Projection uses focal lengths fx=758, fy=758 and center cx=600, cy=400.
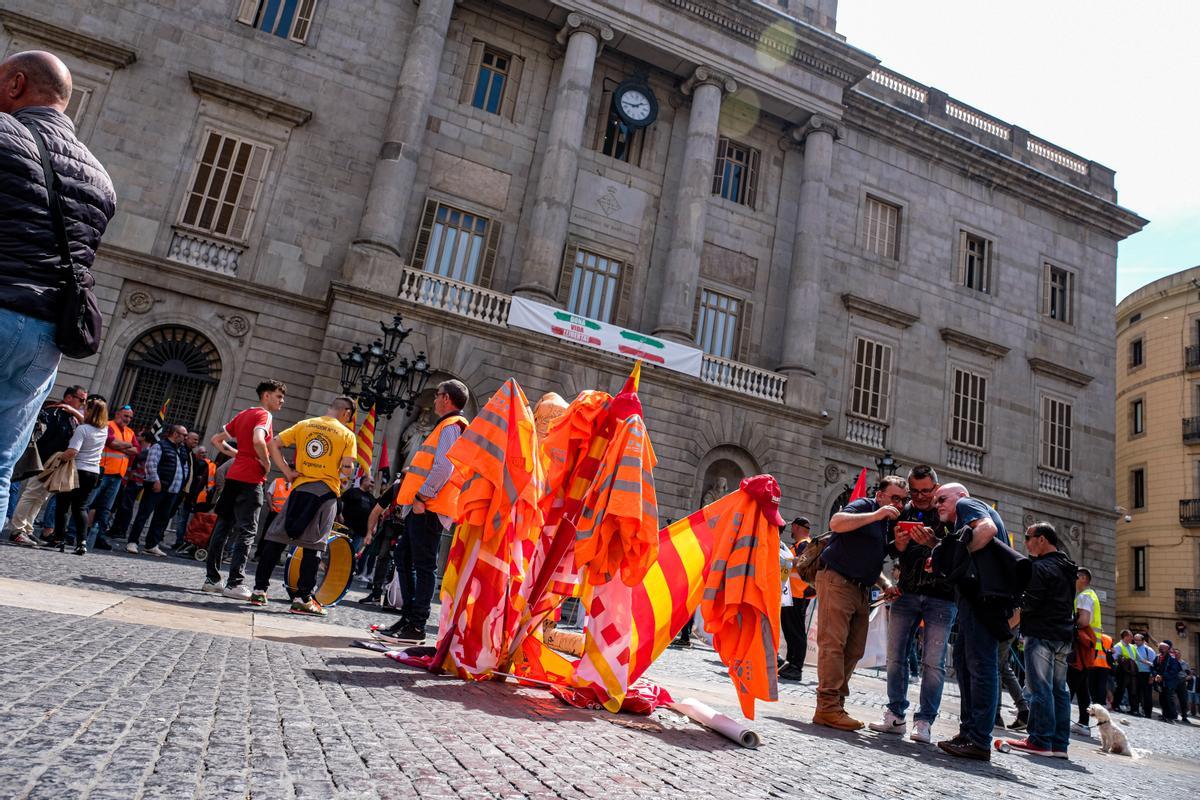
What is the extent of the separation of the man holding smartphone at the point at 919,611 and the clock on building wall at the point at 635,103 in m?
16.1

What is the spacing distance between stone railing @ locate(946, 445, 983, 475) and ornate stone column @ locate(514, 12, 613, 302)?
1254 cm

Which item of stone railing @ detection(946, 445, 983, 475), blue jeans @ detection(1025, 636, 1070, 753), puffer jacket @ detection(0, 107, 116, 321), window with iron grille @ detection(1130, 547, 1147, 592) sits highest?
stone railing @ detection(946, 445, 983, 475)

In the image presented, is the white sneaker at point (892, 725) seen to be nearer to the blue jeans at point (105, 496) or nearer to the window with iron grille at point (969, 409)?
the blue jeans at point (105, 496)

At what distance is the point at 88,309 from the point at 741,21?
20.5 meters

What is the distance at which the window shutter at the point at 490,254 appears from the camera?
18.1 meters

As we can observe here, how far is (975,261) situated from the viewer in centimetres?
2392

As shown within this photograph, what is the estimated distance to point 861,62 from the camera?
21047 millimetres

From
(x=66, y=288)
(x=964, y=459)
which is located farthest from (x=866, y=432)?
(x=66, y=288)

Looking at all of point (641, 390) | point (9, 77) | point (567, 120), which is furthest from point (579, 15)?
point (9, 77)

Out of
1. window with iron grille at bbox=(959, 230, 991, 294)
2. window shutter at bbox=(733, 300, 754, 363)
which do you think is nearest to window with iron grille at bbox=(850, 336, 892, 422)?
window shutter at bbox=(733, 300, 754, 363)

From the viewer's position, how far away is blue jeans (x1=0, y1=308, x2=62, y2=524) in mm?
2771

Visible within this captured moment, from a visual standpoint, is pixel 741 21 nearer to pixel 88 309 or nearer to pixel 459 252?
pixel 459 252

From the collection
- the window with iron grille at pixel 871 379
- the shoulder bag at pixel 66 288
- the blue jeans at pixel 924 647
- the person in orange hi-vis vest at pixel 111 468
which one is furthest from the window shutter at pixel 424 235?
the shoulder bag at pixel 66 288

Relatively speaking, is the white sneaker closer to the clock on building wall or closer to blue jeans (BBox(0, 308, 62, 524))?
blue jeans (BBox(0, 308, 62, 524))
